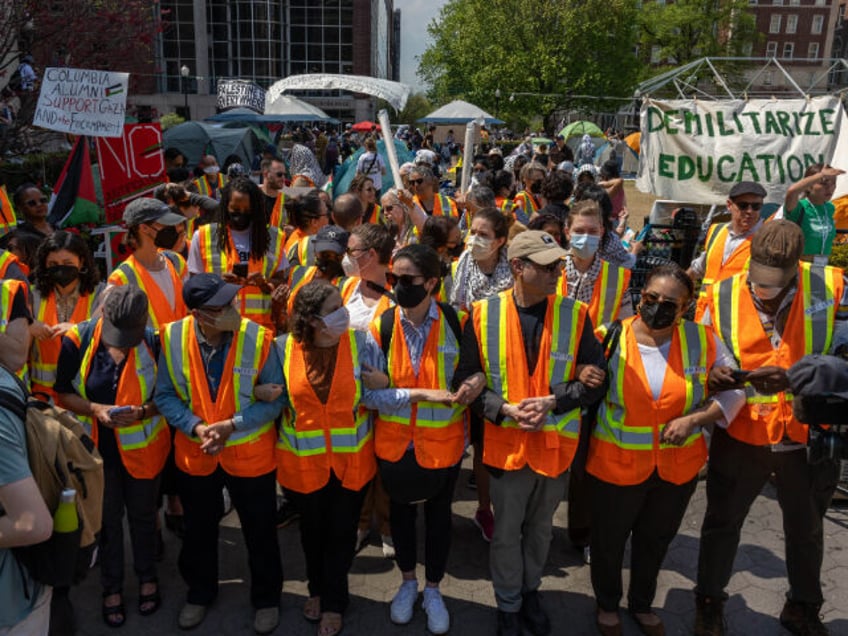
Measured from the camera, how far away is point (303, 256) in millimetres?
5348

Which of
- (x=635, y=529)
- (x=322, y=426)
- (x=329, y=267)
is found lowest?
(x=635, y=529)

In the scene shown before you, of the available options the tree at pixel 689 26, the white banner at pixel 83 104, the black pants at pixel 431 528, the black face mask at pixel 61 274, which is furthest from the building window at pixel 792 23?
the black face mask at pixel 61 274

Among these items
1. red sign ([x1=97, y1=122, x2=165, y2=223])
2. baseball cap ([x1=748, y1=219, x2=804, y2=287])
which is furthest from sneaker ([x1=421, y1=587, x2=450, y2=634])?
red sign ([x1=97, y1=122, x2=165, y2=223])

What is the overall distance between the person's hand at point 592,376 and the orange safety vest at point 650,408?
12cm

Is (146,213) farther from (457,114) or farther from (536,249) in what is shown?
(457,114)

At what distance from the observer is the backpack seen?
222 centimetres

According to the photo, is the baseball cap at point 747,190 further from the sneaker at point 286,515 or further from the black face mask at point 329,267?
the sneaker at point 286,515

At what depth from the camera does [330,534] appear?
3578mm

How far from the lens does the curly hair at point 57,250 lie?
402 centimetres

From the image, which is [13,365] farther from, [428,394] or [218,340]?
[428,394]

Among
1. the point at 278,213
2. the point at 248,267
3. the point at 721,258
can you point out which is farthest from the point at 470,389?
the point at 278,213

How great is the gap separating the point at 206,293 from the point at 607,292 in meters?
2.49

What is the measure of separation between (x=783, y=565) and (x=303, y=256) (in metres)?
3.85

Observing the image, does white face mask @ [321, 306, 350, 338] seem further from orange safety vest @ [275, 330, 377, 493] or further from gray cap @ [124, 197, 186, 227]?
gray cap @ [124, 197, 186, 227]
